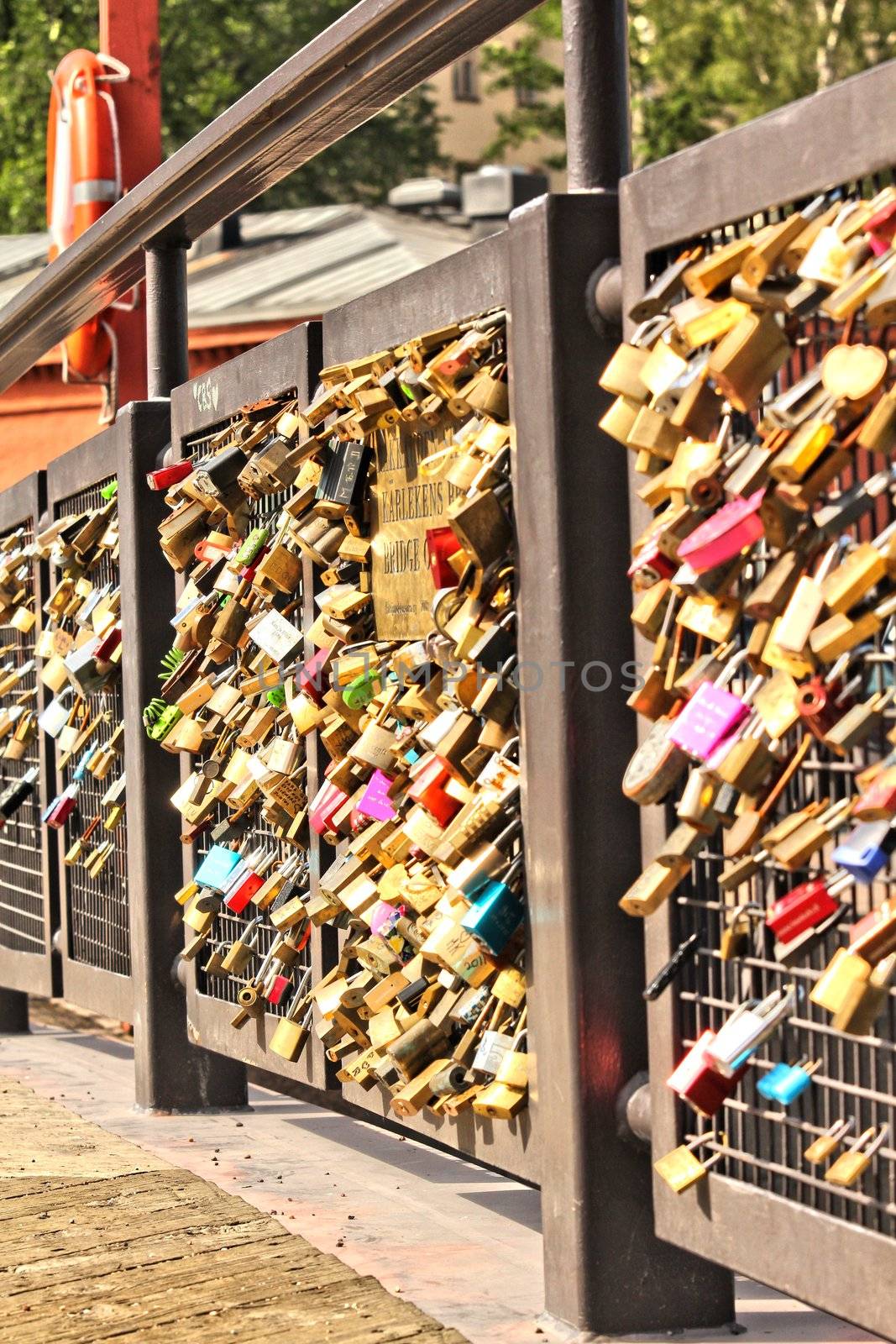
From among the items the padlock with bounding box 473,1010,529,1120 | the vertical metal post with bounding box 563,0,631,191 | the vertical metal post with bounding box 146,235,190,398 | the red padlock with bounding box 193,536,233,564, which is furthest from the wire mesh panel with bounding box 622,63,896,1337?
the vertical metal post with bounding box 146,235,190,398

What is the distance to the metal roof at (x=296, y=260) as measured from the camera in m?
19.3

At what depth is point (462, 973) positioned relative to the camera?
3.29 m

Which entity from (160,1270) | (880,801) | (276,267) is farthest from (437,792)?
(276,267)

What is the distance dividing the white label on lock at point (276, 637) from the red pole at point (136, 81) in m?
6.47

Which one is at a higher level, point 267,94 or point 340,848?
point 267,94

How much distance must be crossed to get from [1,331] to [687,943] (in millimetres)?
4864

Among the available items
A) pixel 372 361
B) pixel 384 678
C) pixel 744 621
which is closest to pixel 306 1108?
pixel 384 678

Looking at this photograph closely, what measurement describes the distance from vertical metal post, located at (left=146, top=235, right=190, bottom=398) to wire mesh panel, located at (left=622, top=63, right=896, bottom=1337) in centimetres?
288

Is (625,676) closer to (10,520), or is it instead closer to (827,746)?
(827,746)

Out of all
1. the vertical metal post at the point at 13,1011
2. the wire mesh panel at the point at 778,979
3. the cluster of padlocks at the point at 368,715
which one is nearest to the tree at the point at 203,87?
the vertical metal post at the point at 13,1011

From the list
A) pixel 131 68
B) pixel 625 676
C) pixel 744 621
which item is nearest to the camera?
pixel 744 621

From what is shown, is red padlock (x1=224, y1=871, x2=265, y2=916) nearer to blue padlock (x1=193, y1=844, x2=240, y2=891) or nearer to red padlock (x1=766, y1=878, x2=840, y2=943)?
blue padlock (x1=193, y1=844, x2=240, y2=891)

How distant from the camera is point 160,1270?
11.3 ft

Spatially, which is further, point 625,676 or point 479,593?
point 479,593
